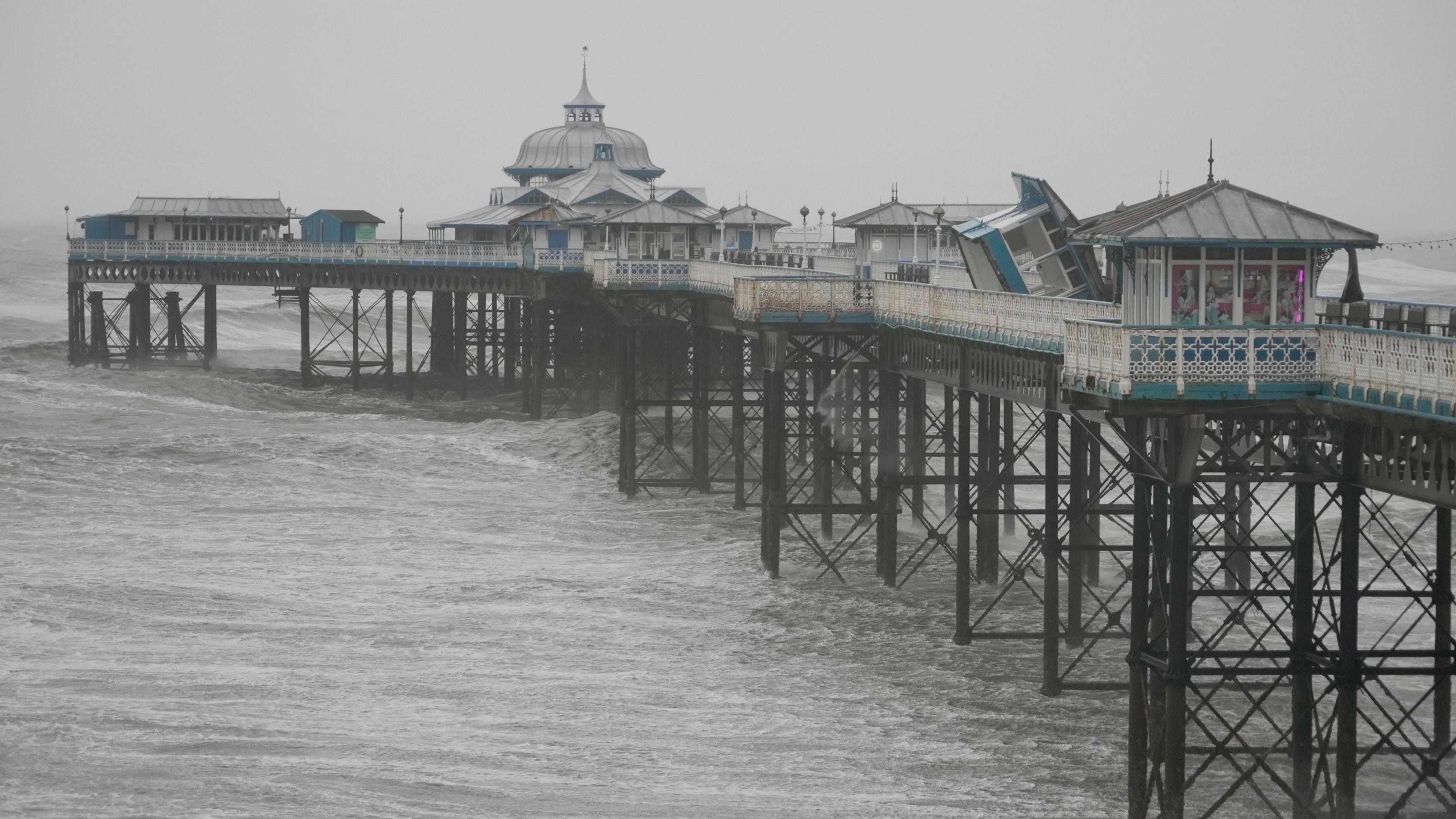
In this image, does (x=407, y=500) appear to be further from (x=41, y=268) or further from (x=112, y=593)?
(x=41, y=268)

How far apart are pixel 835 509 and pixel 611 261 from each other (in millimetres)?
17646

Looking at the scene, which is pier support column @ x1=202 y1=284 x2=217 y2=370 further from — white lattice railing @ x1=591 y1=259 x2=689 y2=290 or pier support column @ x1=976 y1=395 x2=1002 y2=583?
pier support column @ x1=976 y1=395 x2=1002 y2=583

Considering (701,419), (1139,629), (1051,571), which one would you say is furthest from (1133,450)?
(701,419)

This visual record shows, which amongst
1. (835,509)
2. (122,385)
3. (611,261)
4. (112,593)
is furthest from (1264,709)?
(122,385)

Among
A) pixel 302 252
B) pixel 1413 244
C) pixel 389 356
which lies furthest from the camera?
pixel 302 252

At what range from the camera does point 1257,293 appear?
22.0 metres

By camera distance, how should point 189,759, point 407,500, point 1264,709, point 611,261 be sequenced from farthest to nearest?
point 611,261 → point 407,500 → point 1264,709 → point 189,759

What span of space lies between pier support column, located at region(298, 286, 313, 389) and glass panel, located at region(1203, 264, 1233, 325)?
186ft

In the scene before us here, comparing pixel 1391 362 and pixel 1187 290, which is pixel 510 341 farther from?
pixel 1391 362

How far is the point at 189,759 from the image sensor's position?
24.2 meters

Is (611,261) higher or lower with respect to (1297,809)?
higher

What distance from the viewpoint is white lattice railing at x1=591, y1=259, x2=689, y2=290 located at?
167 feet

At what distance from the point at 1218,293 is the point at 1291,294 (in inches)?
33.4

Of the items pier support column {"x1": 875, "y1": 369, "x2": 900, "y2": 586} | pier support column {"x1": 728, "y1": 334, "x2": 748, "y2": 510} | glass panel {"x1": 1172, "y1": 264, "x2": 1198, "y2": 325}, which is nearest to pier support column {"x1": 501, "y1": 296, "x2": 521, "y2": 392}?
pier support column {"x1": 728, "y1": 334, "x2": 748, "y2": 510}
